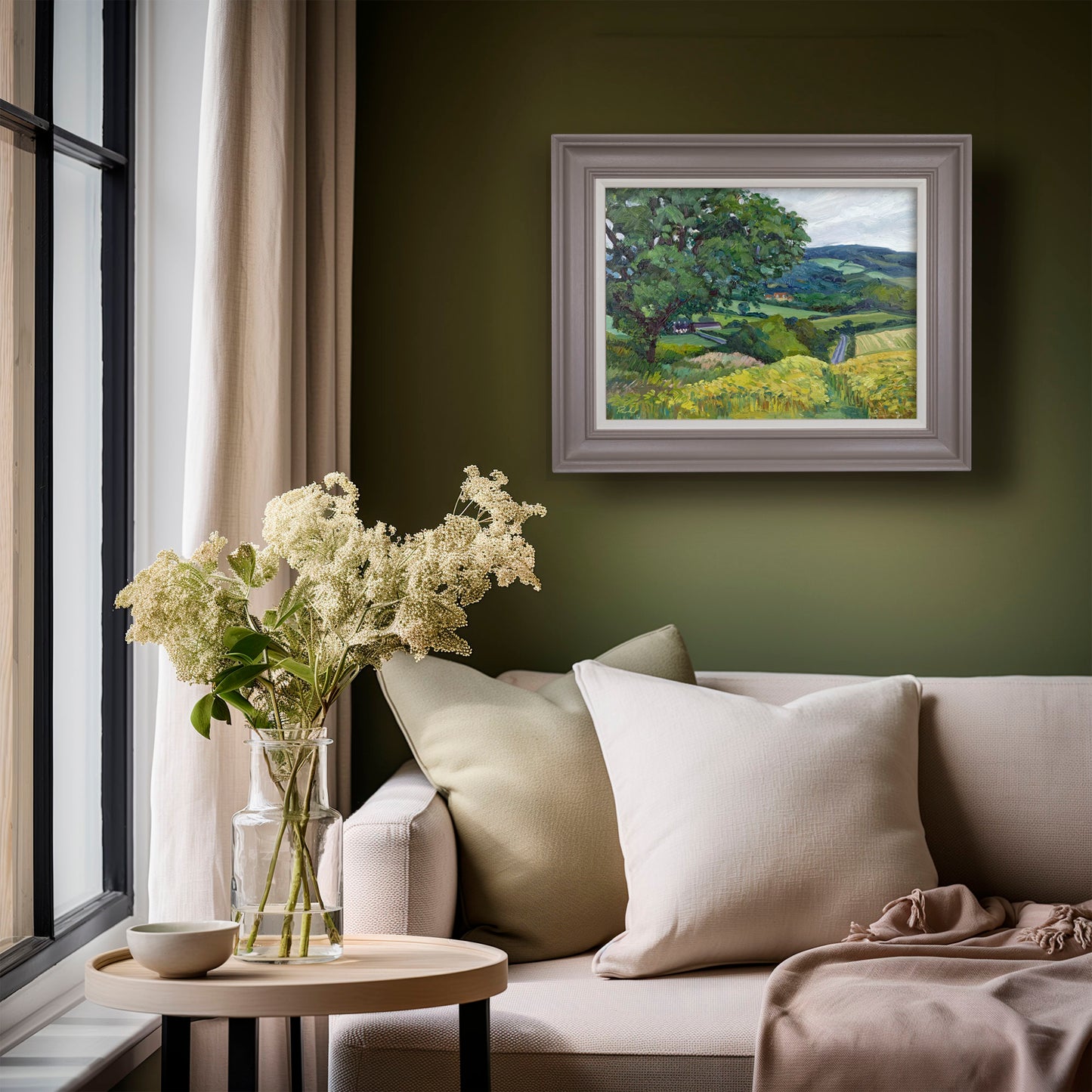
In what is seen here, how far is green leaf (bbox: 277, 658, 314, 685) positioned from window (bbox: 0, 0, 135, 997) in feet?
2.08

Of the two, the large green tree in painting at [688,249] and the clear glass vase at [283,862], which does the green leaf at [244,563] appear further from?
the large green tree in painting at [688,249]

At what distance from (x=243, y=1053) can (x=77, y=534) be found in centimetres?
113

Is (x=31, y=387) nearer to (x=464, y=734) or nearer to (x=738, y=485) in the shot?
(x=464, y=734)

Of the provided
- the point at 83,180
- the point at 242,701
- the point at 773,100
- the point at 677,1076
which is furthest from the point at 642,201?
the point at 677,1076

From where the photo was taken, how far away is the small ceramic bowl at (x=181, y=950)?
129cm

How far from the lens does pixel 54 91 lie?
2012 millimetres

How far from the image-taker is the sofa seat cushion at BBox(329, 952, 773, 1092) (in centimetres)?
150

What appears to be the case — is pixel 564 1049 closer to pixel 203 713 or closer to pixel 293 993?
pixel 293 993

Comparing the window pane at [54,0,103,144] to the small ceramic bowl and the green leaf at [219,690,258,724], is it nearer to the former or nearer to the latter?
the green leaf at [219,690,258,724]

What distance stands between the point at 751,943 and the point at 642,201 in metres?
1.56

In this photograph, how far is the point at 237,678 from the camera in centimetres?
138

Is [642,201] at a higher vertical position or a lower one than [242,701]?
higher

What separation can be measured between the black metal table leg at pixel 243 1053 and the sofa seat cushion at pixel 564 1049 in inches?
10.0

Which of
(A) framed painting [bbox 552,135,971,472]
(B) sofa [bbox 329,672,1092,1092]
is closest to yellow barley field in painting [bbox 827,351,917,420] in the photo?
(A) framed painting [bbox 552,135,971,472]
